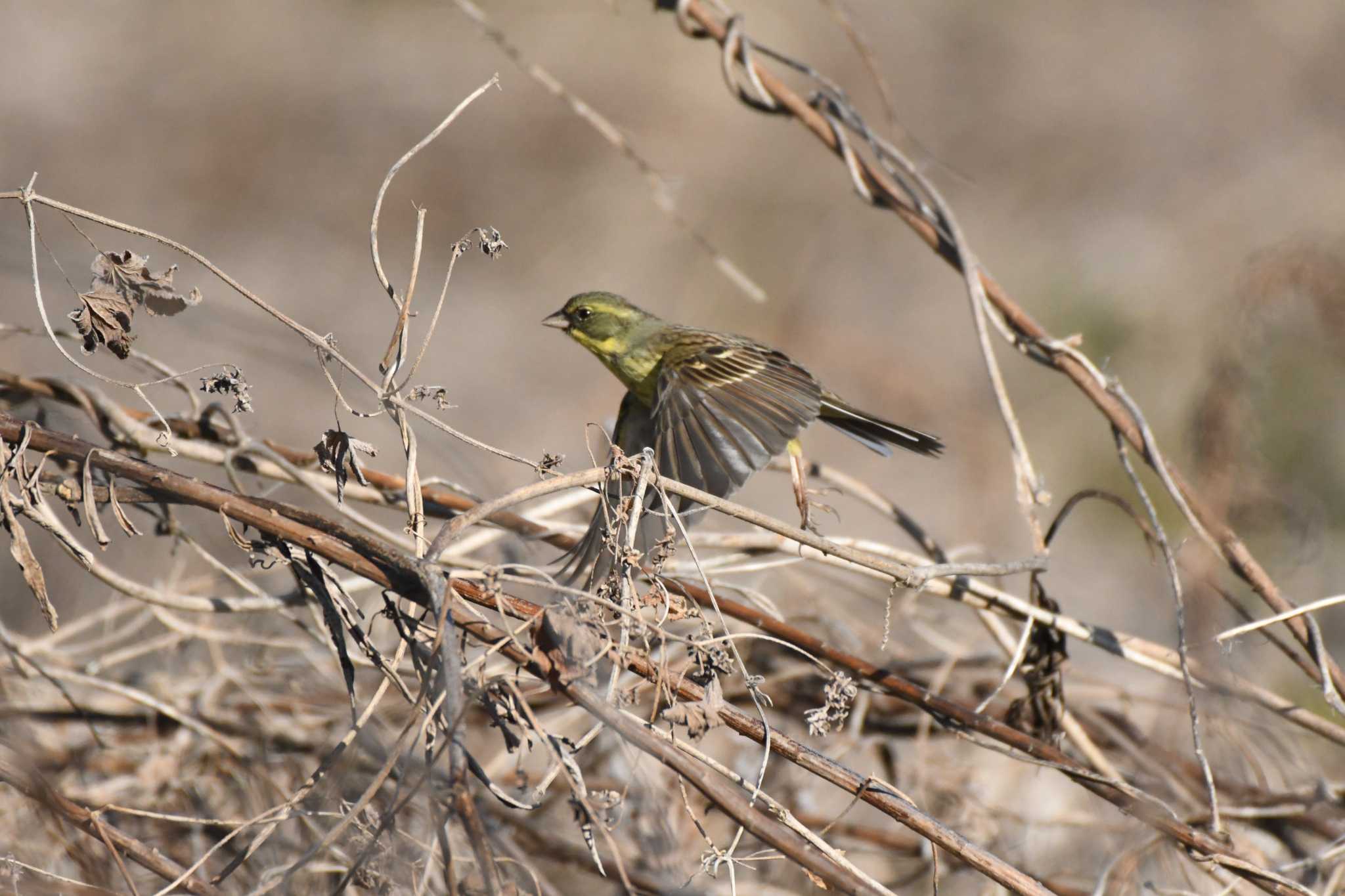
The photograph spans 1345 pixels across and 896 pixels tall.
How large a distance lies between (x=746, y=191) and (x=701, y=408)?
6.71 m

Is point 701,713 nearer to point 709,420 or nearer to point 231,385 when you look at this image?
point 231,385

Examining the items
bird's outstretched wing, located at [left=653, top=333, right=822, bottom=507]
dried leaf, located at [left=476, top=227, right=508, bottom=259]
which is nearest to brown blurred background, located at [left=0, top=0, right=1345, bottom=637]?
bird's outstretched wing, located at [left=653, top=333, right=822, bottom=507]

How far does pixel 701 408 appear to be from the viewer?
3240 millimetres

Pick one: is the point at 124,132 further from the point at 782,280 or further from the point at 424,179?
the point at 782,280

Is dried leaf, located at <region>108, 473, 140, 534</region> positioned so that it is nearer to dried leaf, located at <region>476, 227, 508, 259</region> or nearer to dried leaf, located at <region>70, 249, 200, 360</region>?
dried leaf, located at <region>70, 249, 200, 360</region>

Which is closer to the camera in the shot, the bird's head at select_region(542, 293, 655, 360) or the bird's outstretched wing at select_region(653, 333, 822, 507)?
the bird's outstretched wing at select_region(653, 333, 822, 507)

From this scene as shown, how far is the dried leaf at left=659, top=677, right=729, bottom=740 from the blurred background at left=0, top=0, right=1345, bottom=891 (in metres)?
5.46

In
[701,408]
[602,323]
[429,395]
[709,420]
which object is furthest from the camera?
[602,323]

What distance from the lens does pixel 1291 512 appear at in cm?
352

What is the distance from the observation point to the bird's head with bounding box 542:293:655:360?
4223 millimetres

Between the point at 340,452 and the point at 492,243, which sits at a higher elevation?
the point at 492,243

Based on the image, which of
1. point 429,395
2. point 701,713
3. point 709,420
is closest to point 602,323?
point 709,420

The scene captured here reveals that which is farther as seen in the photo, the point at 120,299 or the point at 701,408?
the point at 701,408

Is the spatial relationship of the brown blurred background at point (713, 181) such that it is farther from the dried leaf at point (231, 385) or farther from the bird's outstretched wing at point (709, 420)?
the dried leaf at point (231, 385)
